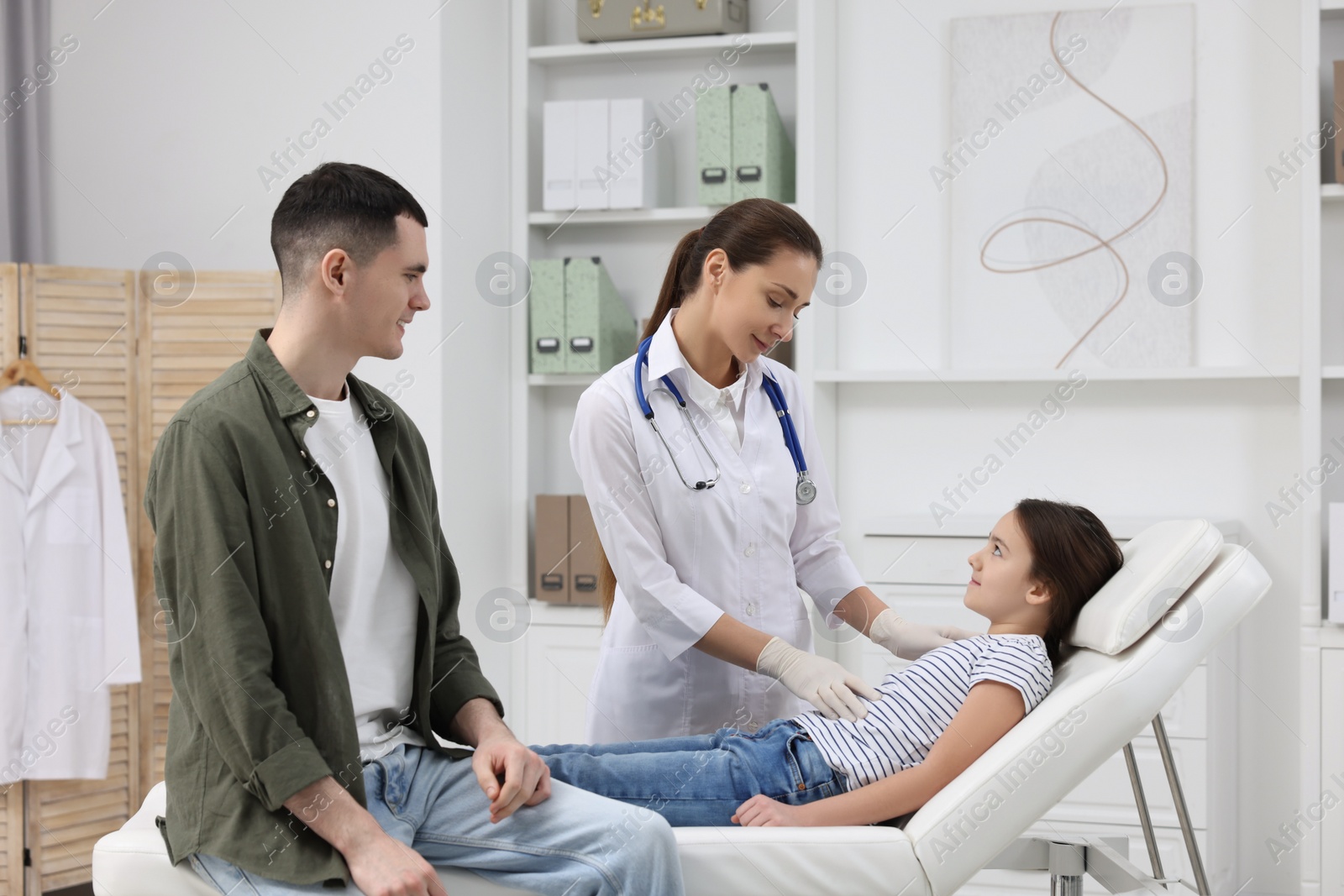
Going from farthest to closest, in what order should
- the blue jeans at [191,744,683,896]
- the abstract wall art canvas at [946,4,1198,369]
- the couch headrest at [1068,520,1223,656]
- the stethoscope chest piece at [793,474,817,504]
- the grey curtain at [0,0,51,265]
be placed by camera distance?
the grey curtain at [0,0,51,265], the abstract wall art canvas at [946,4,1198,369], the stethoscope chest piece at [793,474,817,504], the couch headrest at [1068,520,1223,656], the blue jeans at [191,744,683,896]

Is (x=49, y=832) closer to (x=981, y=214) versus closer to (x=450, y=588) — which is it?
(x=450, y=588)

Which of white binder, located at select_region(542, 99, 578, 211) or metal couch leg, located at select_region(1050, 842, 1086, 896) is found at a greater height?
white binder, located at select_region(542, 99, 578, 211)

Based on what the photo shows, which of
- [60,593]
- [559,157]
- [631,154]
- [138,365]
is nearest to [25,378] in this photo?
[138,365]

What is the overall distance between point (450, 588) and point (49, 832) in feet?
6.24

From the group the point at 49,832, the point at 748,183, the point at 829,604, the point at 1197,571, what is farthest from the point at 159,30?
the point at 1197,571

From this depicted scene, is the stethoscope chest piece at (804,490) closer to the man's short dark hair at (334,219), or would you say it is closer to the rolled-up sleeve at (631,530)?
the rolled-up sleeve at (631,530)

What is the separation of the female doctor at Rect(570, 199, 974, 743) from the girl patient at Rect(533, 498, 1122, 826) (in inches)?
3.8

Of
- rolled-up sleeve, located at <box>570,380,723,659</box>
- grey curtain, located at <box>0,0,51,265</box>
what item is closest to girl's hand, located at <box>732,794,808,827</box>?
rolled-up sleeve, located at <box>570,380,723,659</box>

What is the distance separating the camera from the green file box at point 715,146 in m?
3.22

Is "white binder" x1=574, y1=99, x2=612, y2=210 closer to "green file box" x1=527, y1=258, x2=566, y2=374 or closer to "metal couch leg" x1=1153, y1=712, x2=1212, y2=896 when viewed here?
"green file box" x1=527, y1=258, x2=566, y2=374

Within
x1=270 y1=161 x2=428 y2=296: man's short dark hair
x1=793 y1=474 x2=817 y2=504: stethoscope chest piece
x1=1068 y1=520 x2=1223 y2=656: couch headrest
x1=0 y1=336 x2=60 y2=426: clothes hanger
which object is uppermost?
x1=270 y1=161 x2=428 y2=296: man's short dark hair

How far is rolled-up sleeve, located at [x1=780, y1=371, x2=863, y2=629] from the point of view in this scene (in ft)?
6.59

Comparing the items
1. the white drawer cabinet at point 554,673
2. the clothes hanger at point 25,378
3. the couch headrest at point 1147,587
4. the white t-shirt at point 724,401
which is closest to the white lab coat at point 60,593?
the clothes hanger at point 25,378

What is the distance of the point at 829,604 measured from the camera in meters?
2.03
